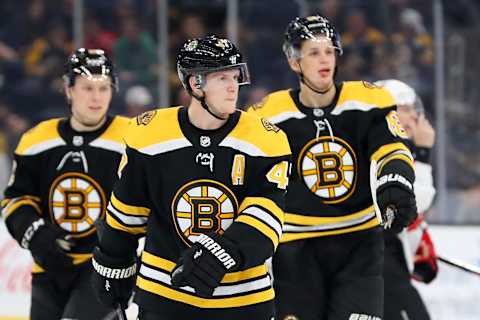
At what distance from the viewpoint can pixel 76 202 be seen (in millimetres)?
4051

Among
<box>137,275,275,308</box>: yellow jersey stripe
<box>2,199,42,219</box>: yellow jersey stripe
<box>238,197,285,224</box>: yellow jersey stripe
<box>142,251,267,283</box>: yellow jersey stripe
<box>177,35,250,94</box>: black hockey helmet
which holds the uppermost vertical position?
<box>177,35,250,94</box>: black hockey helmet

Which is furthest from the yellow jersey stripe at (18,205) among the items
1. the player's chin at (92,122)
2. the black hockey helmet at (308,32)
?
the black hockey helmet at (308,32)

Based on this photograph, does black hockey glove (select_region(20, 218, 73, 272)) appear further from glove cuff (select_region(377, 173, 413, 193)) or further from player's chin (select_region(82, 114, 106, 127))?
glove cuff (select_region(377, 173, 413, 193))

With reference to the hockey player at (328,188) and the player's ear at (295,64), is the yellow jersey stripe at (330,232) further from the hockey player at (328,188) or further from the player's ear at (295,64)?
the player's ear at (295,64)

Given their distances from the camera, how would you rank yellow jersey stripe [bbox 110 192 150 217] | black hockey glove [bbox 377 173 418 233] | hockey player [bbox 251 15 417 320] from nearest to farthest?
1. yellow jersey stripe [bbox 110 192 150 217]
2. black hockey glove [bbox 377 173 418 233]
3. hockey player [bbox 251 15 417 320]

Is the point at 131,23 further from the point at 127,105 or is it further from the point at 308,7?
the point at 308,7

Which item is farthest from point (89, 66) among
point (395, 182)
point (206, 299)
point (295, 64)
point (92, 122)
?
point (206, 299)

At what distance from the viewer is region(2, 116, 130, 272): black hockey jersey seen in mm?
4039

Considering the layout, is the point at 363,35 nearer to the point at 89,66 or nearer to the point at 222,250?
the point at 89,66

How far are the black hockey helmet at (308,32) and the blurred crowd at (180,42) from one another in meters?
2.98

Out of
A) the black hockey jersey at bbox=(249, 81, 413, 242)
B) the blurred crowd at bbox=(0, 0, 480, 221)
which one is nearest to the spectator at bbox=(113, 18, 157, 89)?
the blurred crowd at bbox=(0, 0, 480, 221)

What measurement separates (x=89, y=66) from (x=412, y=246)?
1.48 metres

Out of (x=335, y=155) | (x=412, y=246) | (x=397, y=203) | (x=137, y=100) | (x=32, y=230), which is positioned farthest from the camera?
(x=137, y=100)

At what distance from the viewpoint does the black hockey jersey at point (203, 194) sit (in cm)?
296
